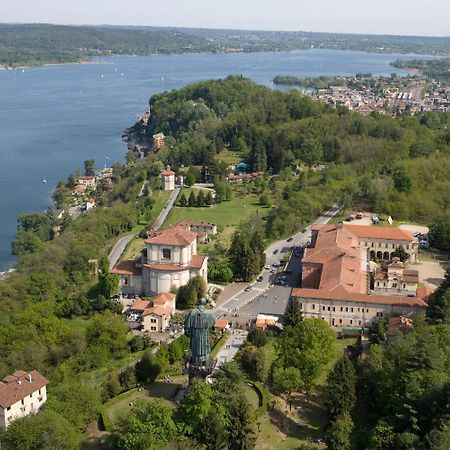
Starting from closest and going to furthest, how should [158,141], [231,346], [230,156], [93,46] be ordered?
[231,346] < [230,156] < [158,141] < [93,46]

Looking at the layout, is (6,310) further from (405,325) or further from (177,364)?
(405,325)

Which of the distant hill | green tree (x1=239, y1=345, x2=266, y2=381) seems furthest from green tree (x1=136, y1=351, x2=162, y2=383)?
the distant hill

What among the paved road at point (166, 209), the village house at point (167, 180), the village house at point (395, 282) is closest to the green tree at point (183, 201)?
the paved road at point (166, 209)

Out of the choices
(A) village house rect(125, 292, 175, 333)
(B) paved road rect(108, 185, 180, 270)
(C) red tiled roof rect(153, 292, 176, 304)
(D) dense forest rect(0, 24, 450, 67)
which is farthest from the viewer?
Answer: (D) dense forest rect(0, 24, 450, 67)

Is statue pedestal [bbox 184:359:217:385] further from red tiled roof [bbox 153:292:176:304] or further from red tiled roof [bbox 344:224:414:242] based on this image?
red tiled roof [bbox 344:224:414:242]

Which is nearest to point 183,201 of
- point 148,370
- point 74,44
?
point 148,370

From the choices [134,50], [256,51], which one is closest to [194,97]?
[134,50]

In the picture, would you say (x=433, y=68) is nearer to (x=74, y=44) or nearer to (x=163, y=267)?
(x=74, y=44)
